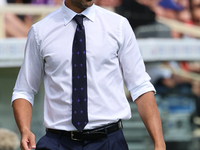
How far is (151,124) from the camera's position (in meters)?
2.26

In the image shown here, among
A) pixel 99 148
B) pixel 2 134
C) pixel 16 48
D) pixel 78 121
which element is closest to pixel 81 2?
pixel 78 121

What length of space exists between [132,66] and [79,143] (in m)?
0.50

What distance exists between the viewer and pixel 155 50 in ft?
20.4

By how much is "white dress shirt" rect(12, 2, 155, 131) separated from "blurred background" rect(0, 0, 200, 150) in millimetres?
3429

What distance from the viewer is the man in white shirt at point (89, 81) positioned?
7.50 ft

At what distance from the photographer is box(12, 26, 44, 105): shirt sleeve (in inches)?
95.3

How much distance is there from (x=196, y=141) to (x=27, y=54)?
5034 mm

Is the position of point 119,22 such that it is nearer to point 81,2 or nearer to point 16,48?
point 81,2

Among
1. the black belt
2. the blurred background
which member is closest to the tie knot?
the black belt

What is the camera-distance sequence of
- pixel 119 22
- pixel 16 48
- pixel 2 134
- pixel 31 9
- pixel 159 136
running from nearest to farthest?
pixel 159 136 → pixel 119 22 → pixel 2 134 → pixel 16 48 → pixel 31 9

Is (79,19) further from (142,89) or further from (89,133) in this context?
(89,133)

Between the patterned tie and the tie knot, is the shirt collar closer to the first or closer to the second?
the tie knot

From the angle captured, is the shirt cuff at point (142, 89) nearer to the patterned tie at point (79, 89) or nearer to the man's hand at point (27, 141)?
the patterned tie at point (79, 89)

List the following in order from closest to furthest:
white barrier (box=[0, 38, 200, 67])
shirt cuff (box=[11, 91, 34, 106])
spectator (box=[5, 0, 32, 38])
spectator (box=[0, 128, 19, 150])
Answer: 1. shirt cuff (box=[11, 91, 34, 106])
2. spectator (box=[0, 128, 19, 150])
3. white barrier (box=[0, 38, 200, 67])
4. spectator (box=[5, 0, 32, 38])
